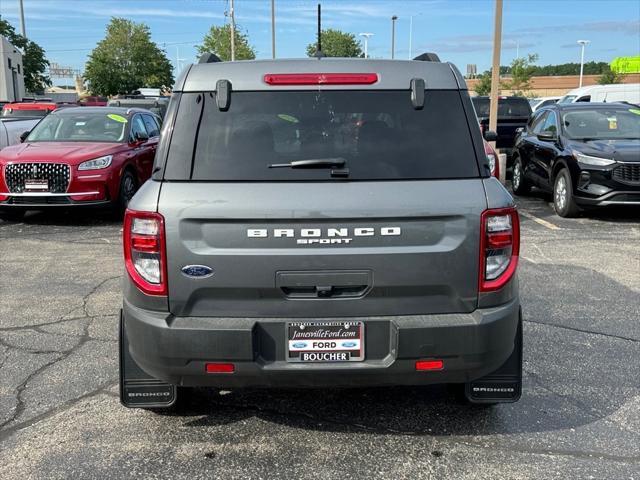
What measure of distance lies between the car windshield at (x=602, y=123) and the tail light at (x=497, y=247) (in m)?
8.24

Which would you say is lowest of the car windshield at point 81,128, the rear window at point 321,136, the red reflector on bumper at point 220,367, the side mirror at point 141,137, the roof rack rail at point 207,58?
the red reflector on bumper at point 220,367

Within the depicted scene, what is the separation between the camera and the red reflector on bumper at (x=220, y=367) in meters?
3.00

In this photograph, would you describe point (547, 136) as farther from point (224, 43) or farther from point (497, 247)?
point (224, 43)

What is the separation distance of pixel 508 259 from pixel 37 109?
17.9m

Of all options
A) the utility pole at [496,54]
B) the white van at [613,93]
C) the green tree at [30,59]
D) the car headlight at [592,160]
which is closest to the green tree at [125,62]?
the green tree at [30,59]

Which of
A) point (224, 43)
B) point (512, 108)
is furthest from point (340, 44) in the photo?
point (512, 108)

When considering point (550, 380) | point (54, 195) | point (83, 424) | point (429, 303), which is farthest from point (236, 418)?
point (54, 195)

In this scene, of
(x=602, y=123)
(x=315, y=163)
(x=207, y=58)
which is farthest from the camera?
(x=602, y=123)

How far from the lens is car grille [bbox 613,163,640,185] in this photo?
9430 mm

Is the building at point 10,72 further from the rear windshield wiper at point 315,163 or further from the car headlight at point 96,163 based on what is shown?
the rear windshield wiper at point 315,163

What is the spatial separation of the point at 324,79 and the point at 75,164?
7.25 meters

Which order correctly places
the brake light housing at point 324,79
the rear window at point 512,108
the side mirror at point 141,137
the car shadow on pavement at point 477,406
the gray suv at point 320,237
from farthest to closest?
the rear window at point 512,108
the side mirror at point 141,137
the car shadow on pavement at point 477,406
the brake light housing at point 324,79
the gray suv at point 320,237

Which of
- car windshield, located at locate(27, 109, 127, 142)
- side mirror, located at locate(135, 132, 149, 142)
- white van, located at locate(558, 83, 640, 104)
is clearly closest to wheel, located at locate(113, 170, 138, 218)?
car windshield, located at locate(27, 109, 127, 142)

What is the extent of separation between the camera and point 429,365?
3035 millimetres
